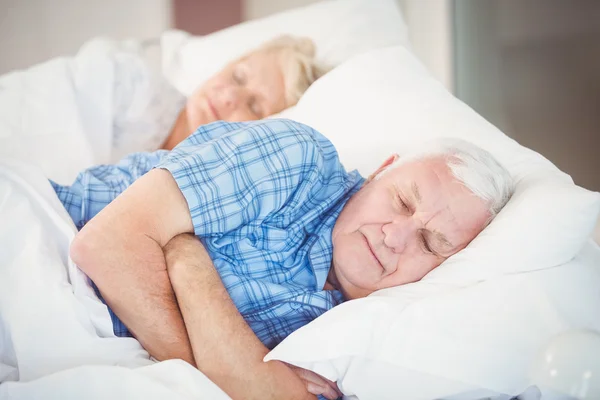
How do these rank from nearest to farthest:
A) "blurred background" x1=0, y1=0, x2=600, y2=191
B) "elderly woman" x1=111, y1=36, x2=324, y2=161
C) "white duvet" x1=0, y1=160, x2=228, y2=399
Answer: "white duvet" x1=0, y1=160, x2=228, y2=399
"blurred background" x1=0, y1=0, x2=600, y2=191
"elderly woman" x1=111, y1=36, x2=324, y2=161

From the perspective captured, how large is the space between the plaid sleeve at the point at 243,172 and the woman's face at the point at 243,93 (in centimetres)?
68

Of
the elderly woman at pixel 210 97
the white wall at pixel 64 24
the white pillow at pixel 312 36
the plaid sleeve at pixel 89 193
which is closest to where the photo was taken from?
the plaid sleeve at pixel 89 193

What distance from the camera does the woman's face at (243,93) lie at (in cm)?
167

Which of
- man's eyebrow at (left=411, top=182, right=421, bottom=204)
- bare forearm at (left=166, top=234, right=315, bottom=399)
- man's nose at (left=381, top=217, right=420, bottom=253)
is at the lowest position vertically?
bare forearm at (left=166, top=234, right=315, bottom=399)

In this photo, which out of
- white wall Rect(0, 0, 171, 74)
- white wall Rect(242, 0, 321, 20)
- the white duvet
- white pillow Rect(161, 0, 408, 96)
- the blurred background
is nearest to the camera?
the white duvet

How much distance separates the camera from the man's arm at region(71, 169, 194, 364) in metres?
0.86

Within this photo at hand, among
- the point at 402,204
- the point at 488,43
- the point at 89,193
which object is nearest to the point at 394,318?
the point at 402,204

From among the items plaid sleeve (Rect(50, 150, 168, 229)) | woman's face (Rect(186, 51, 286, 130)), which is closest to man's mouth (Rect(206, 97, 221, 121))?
woman's face (Rect(186, 51, 286, 130))

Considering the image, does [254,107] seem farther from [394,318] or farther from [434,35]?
[394,318]

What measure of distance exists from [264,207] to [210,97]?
2.57ft

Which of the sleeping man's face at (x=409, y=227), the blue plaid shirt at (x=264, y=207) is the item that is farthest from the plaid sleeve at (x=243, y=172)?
the sleeping man's face at (x=409, y=227)

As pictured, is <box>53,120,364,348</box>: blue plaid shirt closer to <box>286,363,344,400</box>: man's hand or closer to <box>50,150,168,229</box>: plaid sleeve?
<box>50,150,168,229</box>: plaid sleeve

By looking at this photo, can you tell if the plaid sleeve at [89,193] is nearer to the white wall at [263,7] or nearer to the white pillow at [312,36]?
the white pillow at [312,36]

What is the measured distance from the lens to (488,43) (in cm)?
178
